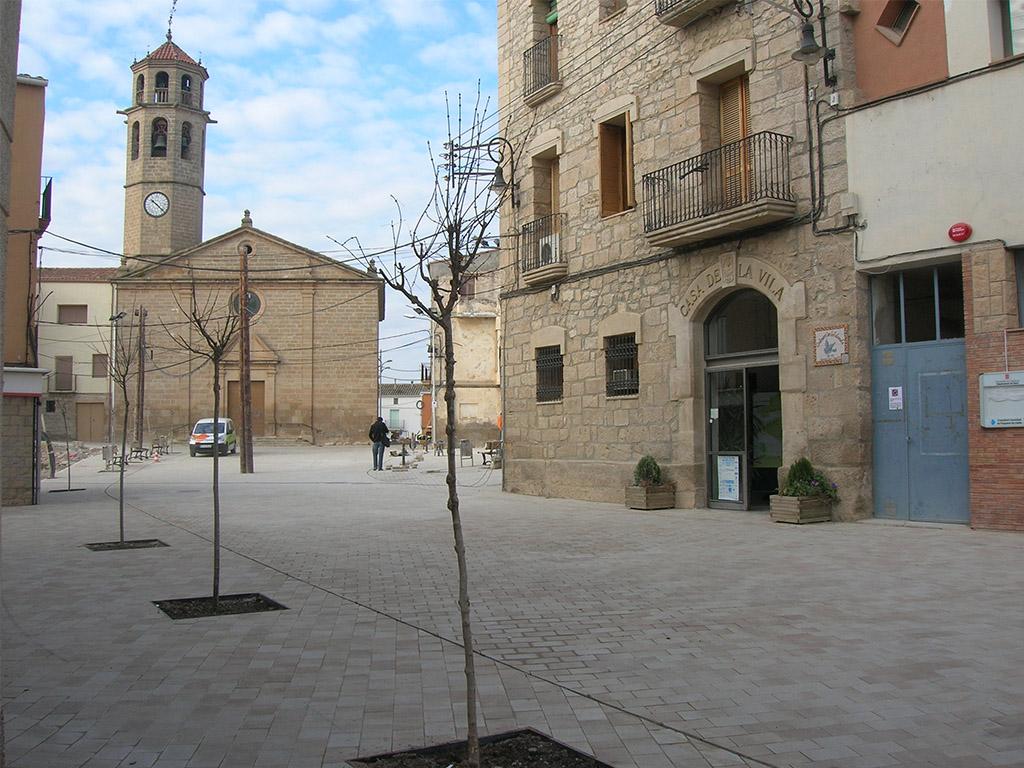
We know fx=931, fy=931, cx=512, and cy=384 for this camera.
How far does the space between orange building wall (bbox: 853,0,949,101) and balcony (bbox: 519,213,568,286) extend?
6.41 m

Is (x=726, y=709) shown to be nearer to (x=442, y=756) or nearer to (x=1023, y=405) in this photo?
(x=442, y=756)

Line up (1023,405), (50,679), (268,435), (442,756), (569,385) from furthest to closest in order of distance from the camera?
(268,435)
(569,385)
(1023,405)
(50,679)
(442,756)

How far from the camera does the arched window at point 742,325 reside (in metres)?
13.4

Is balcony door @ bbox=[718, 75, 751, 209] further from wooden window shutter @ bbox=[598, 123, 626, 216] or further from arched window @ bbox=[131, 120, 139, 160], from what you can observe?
arched window @ bbox=[131, 120, 139, 160]

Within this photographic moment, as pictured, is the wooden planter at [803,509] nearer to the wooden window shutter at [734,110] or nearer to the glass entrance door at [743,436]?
the glass entrance door at [743,436]

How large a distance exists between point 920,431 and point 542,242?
8.38 m

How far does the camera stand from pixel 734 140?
13.5 m

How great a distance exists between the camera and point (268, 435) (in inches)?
2031

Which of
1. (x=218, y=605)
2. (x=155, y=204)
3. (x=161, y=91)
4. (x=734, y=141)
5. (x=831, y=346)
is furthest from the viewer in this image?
(x=155, y=204)

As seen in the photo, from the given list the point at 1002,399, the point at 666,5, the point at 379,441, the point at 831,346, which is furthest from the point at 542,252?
the point at 379,441

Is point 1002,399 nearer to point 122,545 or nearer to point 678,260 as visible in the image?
point 678,260

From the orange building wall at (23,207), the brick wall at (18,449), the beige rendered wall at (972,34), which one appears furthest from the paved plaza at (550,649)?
the orange building wall at (23,207)

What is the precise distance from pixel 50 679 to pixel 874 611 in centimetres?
519

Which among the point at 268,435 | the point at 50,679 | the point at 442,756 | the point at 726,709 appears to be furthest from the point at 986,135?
the point at 268,435
